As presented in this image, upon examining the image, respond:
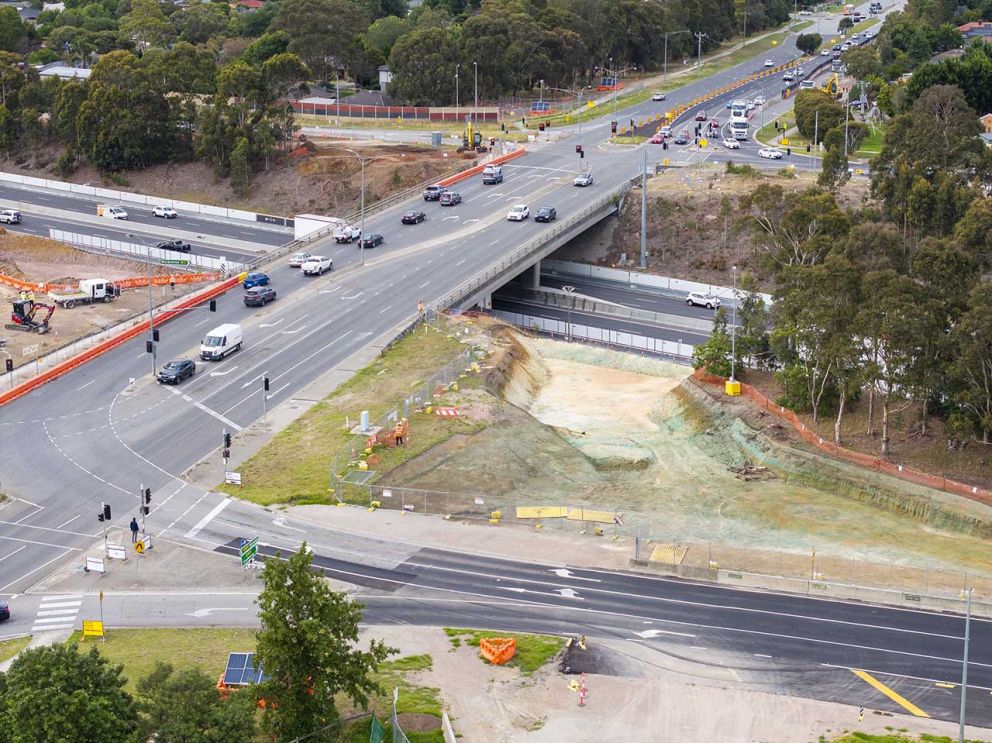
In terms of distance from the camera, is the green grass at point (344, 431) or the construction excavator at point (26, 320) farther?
the construction excavator at point (26, 320)

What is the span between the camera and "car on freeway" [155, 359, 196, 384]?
92.3 metres

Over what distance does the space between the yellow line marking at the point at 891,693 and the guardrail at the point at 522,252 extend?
53523 mm

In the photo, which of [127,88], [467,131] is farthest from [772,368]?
[127,88]

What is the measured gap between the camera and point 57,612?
63.1 m

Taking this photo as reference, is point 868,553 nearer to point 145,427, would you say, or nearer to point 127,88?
point 145,427

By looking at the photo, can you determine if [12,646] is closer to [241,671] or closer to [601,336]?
[241,671]

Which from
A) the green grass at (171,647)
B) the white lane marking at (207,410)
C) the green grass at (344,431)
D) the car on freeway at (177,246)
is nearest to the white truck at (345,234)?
the car on freeway at (177,246)

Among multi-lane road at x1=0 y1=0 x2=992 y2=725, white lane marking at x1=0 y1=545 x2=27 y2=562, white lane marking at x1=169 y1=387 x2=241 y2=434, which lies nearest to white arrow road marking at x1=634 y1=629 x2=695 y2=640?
multi-lane road at x1=0 y1=0 x2=992 y2=725

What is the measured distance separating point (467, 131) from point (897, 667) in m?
115

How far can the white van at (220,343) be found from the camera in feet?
315

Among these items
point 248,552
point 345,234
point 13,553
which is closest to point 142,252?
point 345,234

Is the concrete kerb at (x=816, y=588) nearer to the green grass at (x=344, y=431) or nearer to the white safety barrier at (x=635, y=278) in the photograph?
the green grass at (x=344, y=431)

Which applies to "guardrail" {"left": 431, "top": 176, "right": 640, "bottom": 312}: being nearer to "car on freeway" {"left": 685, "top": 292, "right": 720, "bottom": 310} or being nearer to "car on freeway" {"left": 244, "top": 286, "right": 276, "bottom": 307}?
"car on freeway" {"left": 244, "top": 286, "right": 276, "bottom": 307}

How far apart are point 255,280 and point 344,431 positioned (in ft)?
98.5
